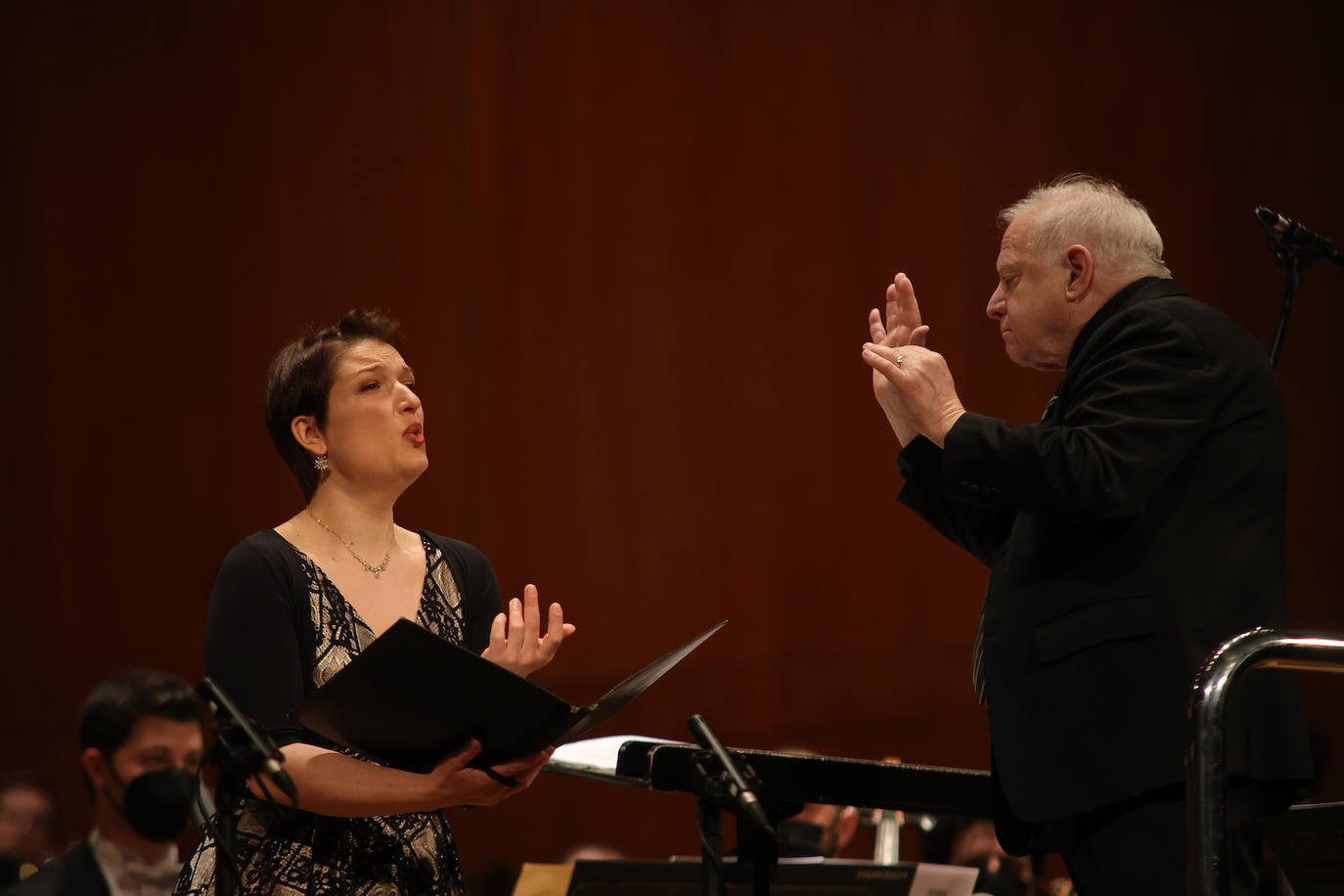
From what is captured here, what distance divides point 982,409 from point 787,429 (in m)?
0.79

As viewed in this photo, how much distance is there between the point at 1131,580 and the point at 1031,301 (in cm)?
50

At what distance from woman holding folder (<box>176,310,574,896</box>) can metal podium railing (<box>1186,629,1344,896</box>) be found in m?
0.86

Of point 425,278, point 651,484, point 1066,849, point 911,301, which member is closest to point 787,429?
point 651,484

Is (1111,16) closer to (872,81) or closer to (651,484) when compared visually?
(872,81)

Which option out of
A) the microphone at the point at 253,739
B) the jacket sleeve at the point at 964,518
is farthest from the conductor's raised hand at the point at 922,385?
the microphone at the point at 253,739

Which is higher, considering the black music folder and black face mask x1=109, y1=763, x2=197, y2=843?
the black music folder

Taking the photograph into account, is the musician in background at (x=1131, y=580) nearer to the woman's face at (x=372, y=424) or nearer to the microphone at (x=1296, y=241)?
the microphone at (x=1296, y=241)

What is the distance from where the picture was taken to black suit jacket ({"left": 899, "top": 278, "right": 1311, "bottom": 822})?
1.94m

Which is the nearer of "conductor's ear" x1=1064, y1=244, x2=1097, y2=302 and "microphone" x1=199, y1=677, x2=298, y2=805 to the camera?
"microphone" x1=199, y1=677, x2=298, y2=805

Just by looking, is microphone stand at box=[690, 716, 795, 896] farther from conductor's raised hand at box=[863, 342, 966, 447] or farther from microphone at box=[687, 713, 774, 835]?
conductor's raised hand at box=[863, 342, 966, 447]

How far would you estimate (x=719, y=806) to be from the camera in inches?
78.0

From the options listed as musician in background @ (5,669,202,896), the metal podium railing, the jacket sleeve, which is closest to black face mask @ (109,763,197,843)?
musician in background @ (5,669,202,896)

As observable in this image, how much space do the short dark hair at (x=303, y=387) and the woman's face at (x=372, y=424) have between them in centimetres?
2

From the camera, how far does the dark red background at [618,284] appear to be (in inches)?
172
